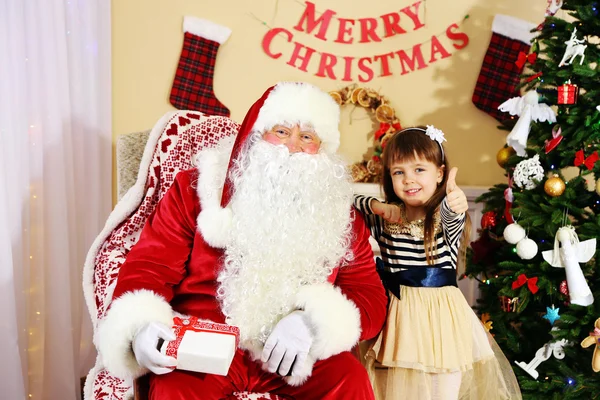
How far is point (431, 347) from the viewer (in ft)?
6.10

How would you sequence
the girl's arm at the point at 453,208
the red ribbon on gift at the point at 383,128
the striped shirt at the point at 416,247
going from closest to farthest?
the girl's arm at the point at 453,208 → the striped shirt at the point at 416,247 → the red ribbon on gift at the point at 383,128

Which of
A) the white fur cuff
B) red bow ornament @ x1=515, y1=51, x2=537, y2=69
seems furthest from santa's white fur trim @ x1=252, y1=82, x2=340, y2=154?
red bow ornament @ x1=515, y1=51, x2=537, y2=69

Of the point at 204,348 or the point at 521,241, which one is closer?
the point at 204,348

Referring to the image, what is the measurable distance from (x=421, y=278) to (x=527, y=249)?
2.17 feet

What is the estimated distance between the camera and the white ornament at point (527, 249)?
89.9 inches

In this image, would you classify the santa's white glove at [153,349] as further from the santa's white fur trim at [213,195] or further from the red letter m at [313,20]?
the red letter m at [313,20]

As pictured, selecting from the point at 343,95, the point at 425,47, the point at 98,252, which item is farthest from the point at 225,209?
the point at 425,47

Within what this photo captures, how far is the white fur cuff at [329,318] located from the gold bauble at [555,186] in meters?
1.17

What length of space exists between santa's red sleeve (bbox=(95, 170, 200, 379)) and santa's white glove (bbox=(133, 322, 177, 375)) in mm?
58

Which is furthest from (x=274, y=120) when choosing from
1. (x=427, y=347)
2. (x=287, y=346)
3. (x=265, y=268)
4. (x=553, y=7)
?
(x=553, y=7)

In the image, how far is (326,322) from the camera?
155 centimetres

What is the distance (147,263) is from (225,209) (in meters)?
0.32

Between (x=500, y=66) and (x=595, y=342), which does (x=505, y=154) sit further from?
(x=595, y=342)

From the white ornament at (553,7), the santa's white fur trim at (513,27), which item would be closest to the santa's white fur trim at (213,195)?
the white ornament at (553,7)
